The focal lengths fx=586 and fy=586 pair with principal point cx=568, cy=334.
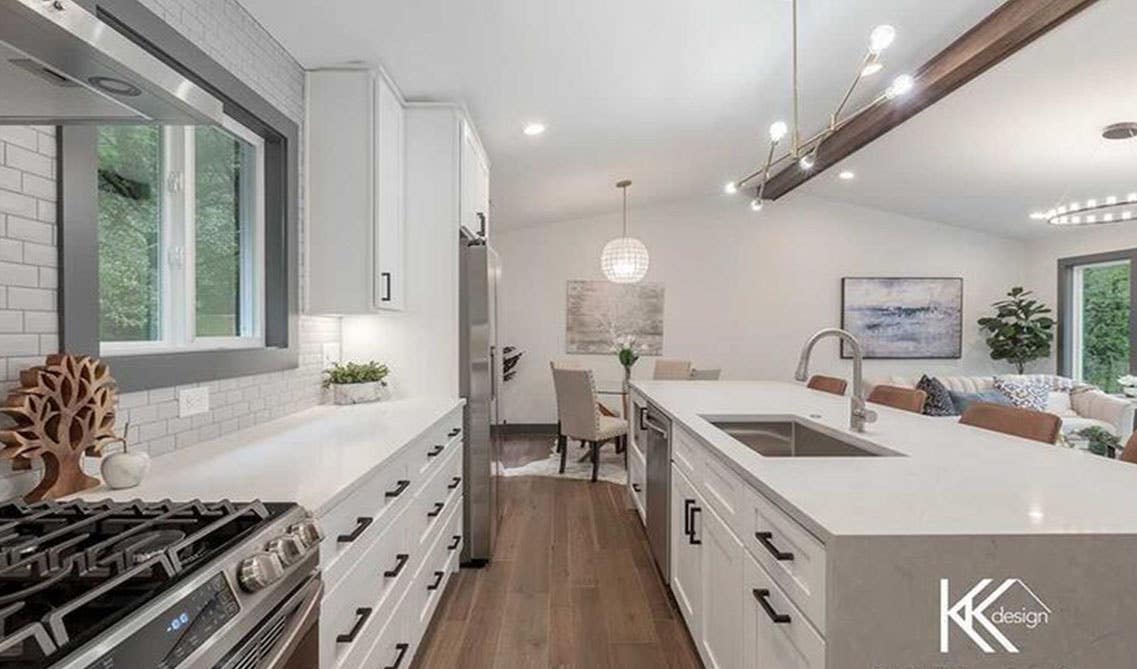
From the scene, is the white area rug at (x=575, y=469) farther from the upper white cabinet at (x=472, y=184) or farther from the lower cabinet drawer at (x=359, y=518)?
the lower cabinet drawer at (x=359, y=518)

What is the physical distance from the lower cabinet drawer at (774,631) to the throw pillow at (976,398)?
494 centimetres

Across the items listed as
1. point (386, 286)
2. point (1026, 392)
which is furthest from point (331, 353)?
point (1026, 392)

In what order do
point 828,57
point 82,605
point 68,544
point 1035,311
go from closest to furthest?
point 82,605 → point 68,544 → point 828,57 → point 1035,311

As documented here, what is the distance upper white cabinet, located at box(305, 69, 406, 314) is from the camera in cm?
274

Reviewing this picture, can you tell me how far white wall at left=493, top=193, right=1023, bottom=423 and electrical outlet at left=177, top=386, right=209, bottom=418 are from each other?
5.13 meters

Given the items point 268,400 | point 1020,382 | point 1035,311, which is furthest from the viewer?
point 1035,311

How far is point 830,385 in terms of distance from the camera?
11.9 feet

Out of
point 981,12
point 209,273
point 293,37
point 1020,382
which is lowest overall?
point 1020,382

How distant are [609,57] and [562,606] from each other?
271cm

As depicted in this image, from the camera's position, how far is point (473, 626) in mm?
2521

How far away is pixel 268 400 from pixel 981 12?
158 inches

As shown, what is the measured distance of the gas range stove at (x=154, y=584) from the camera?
0.69 m

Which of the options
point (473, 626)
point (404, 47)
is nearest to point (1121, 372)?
point (473, 626)

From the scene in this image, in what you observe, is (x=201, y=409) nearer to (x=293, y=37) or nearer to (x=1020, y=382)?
(x=293, y=37)
